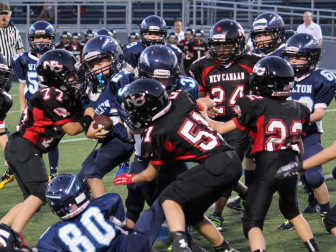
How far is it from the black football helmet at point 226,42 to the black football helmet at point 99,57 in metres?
0.90

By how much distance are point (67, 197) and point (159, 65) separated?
135 centimetres

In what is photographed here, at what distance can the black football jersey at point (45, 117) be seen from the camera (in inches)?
201

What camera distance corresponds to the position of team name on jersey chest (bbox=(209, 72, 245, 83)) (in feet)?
19.4

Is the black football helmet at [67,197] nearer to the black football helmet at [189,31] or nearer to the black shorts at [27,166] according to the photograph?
the black shorts at [27,166]

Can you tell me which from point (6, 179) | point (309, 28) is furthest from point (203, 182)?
point (309, 28)

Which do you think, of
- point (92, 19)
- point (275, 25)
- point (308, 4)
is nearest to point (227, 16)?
point (308, 4)

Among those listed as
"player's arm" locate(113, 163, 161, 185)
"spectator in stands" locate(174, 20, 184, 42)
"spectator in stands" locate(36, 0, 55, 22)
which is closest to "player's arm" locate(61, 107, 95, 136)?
"player's arm" locate(113, 163, 161, 185)

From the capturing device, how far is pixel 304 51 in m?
5.68

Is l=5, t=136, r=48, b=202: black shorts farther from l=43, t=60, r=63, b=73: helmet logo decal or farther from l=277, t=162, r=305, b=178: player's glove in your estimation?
l=277, t=162, r=305, b=178: player's glove

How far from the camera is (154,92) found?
14.2 ft

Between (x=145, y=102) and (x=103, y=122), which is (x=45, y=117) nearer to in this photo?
(x=103, y=122)

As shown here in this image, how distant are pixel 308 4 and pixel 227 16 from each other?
9.40 feet

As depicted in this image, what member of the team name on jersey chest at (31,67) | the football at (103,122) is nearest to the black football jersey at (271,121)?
the football at (103,122)

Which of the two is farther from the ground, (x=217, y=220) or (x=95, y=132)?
(x=95, y=132)
